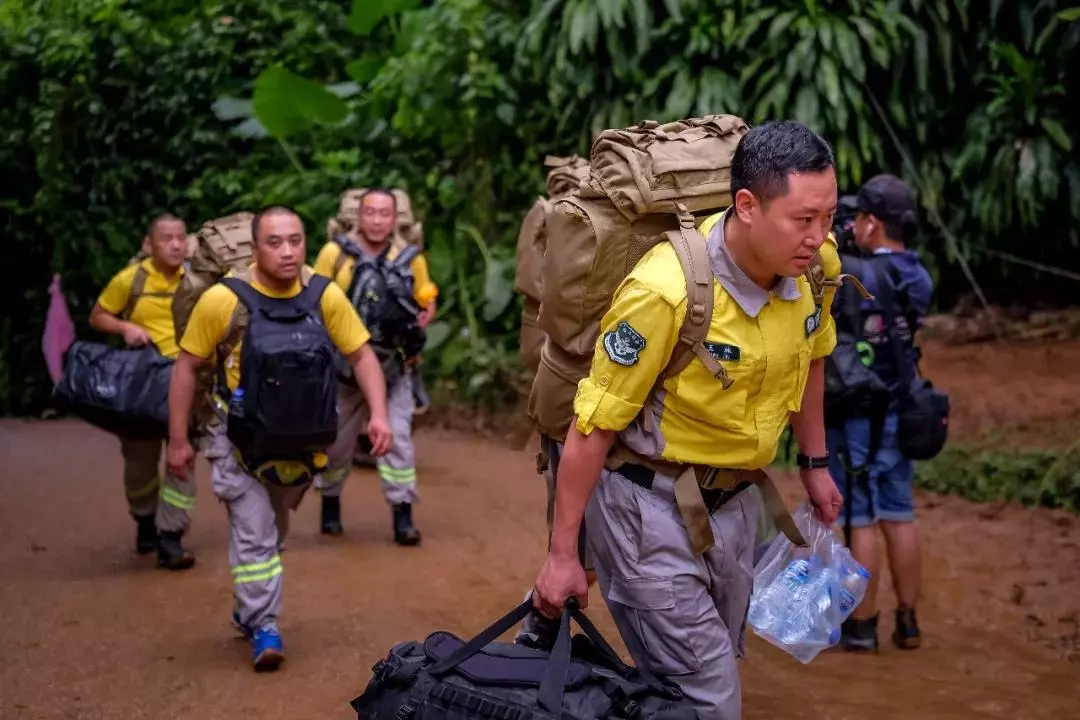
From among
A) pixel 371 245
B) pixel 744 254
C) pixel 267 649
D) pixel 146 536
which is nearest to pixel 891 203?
pixel 744 254

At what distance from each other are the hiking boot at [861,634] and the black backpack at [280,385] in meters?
2.45

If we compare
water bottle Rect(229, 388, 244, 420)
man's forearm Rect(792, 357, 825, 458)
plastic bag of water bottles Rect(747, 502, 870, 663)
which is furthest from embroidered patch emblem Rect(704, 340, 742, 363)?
water bottle Rect(229, 388, 244, 420)

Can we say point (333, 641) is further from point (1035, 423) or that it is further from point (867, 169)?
point (867, 169)

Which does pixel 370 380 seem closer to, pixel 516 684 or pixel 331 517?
pixel 331 517

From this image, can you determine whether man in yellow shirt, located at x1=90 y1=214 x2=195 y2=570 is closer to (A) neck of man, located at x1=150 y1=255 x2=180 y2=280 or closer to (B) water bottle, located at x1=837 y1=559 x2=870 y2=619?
(A) neck of man, located at x1=150 y1=255 x2=180 y2=280

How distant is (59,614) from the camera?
688 centimetres

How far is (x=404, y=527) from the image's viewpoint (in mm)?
8312

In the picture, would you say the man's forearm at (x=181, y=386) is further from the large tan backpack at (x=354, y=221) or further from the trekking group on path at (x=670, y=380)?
the large tan backpack at (x=354, y=221)

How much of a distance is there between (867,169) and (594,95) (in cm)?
256

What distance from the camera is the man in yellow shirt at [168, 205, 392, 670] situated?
219 inches

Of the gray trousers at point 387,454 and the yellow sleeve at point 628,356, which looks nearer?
the yellow sleeve at point 628,356

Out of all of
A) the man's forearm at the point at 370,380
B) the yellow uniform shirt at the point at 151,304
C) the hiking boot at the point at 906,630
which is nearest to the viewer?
the man's forearm at the point at 370,380

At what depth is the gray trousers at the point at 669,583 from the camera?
11.6ft

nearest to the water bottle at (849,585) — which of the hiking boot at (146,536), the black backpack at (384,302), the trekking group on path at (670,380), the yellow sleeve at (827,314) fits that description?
the trekking group on path at (670,380)
